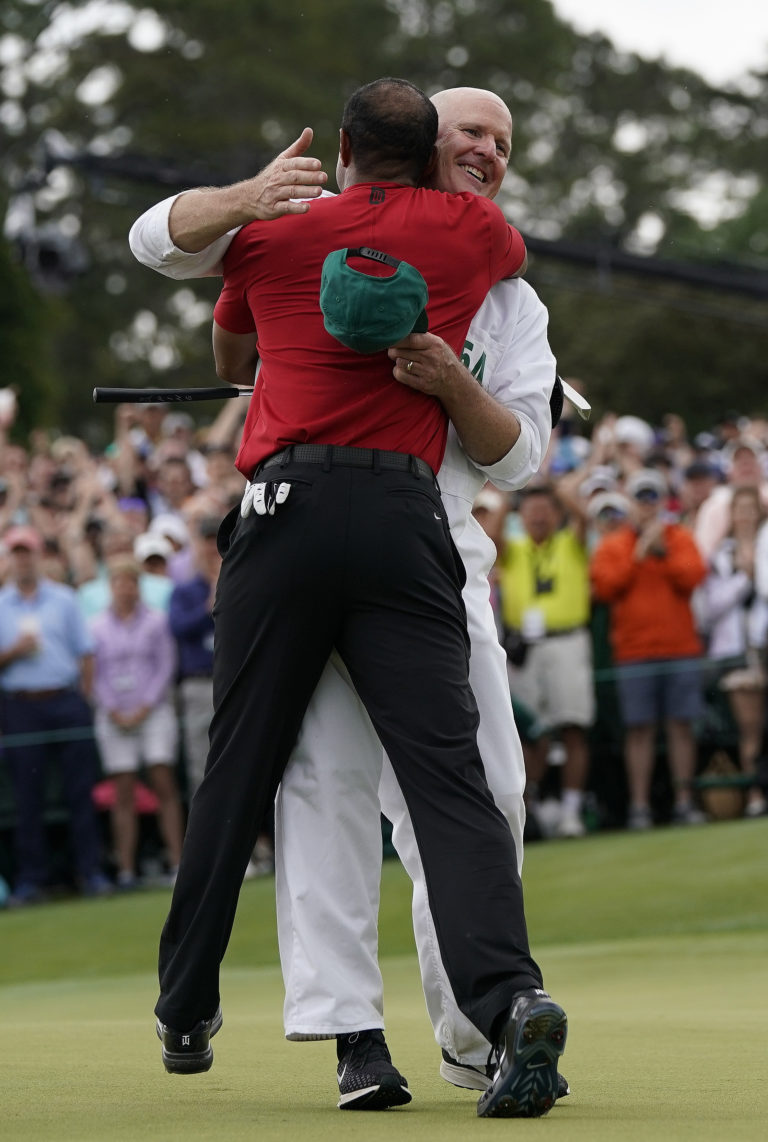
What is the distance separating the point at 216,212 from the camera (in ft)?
14.0

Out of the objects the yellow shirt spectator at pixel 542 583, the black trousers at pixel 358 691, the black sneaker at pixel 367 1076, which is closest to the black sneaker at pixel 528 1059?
the black trousers at pixel 358 691

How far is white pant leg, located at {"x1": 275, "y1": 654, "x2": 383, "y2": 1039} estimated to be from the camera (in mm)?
4375

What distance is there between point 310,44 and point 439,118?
4623 cm

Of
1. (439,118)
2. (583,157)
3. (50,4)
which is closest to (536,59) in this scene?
(583,157)

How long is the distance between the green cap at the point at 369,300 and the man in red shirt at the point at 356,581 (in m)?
0.07

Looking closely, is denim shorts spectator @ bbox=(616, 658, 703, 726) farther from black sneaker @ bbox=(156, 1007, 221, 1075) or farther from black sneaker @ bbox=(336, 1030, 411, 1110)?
black sneaker @ bbox=(156, 1007, 221, 1075)

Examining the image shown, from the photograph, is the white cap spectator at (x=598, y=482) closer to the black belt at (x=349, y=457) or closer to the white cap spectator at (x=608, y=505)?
the white cap spectator at (x=608, y=505)

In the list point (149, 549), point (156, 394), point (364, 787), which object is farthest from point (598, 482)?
point (364, 787)

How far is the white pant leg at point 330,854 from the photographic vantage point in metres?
4.38

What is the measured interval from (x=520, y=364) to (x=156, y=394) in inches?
34.1

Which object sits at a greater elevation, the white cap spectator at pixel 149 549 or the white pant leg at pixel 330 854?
the white cap spectator at pixel 149 549

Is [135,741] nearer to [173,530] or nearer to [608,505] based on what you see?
[173,530]

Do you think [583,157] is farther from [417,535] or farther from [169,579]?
[417,535]

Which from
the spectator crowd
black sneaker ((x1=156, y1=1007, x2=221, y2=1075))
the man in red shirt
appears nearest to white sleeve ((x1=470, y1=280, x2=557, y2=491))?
the man in red shirt
